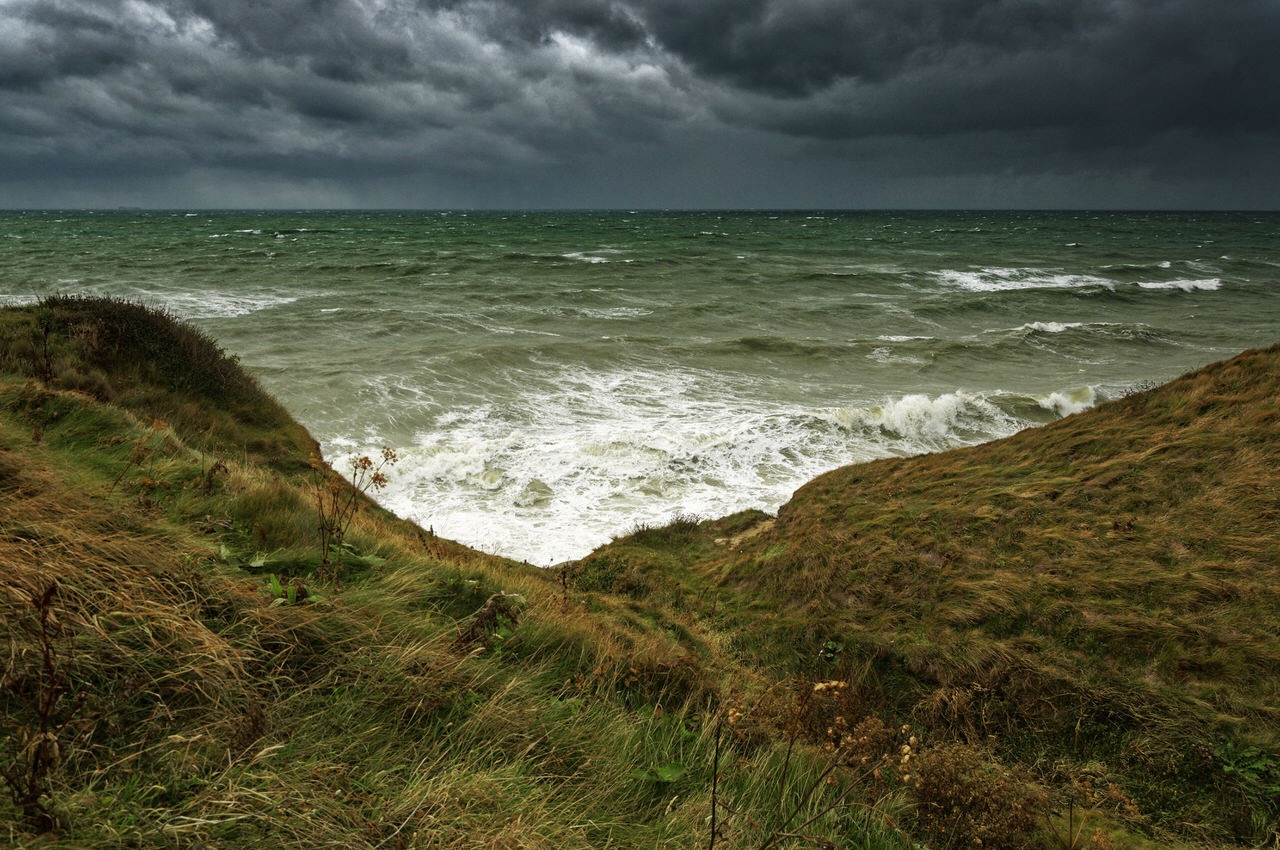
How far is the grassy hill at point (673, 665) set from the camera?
2424 mm

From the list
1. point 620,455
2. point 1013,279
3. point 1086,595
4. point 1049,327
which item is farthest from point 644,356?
point 1013,279

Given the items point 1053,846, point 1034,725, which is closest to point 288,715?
point 1053,846

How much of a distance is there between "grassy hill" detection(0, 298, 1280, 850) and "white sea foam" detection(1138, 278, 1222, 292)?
4653cm

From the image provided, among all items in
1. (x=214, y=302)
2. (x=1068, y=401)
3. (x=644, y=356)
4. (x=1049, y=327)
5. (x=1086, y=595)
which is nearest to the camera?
(x=1086, y=595)

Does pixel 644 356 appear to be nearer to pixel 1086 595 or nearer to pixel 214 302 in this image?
pixel 1086 595

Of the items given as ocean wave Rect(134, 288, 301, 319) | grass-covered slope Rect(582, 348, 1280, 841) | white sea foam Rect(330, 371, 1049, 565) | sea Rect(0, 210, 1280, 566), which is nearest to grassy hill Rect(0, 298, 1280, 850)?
grass-covered slope Rect(582, 348, 1280, 841)

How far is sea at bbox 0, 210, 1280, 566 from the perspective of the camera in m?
12.7

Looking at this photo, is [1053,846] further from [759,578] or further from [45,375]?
[45,375]

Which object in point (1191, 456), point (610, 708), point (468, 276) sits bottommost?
point (610, 708)

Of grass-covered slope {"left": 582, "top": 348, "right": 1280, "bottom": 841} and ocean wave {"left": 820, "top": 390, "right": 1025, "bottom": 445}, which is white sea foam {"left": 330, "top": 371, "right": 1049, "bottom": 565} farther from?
grass-covered slope {"left": 582, "top": 348, "right": 1280, "bottom": 841}

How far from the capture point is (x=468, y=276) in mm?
44562

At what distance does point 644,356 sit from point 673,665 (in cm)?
1954

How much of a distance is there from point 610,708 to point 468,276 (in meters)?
44.2

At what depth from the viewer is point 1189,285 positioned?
43812 mm
